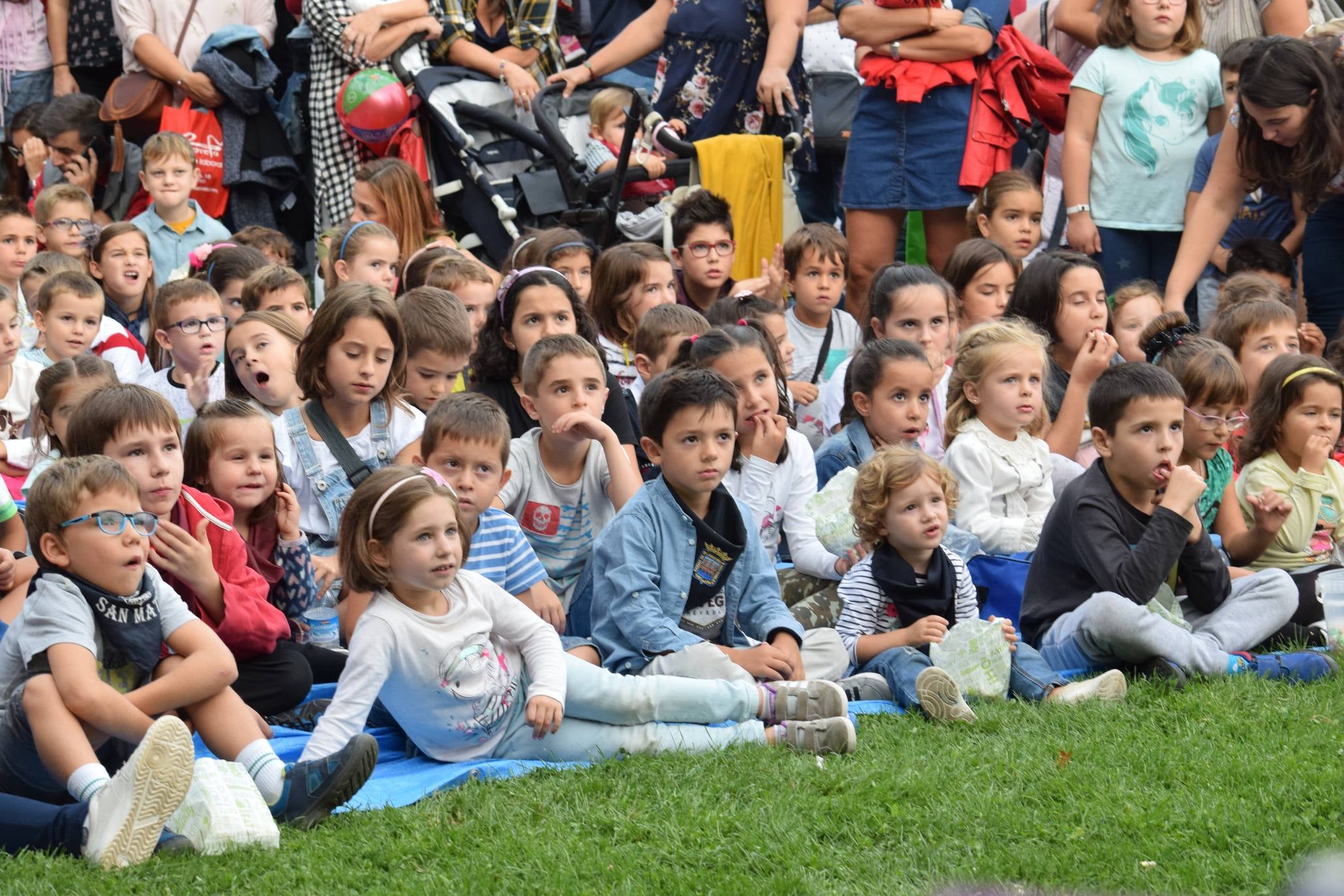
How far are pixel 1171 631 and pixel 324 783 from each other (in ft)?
8.17

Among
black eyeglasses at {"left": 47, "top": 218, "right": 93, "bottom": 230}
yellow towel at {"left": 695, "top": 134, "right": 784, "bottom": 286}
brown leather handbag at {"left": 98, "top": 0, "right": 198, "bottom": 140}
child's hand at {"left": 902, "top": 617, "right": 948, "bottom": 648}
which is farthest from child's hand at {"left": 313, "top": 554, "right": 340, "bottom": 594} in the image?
brown leather handbag at {"left": 98, "top": 0, "right": 198, "bottom": 140}

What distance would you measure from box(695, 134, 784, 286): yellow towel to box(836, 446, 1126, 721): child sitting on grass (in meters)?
3.27

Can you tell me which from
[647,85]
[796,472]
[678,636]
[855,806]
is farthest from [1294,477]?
[647,85]

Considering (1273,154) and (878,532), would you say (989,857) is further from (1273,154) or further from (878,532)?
(1273,154)

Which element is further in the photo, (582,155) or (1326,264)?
(582,155)

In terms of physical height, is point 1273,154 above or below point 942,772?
above

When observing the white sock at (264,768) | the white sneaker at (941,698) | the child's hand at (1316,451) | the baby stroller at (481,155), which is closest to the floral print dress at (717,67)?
the baby stroller at (481,155)

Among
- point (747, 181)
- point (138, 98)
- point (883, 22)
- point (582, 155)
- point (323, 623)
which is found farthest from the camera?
point (138, 98)

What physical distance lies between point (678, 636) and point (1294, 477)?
2.52 meters

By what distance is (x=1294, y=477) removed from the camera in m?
5.84

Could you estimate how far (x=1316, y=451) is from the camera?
19.1 ft

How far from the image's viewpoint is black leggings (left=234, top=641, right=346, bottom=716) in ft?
14.8

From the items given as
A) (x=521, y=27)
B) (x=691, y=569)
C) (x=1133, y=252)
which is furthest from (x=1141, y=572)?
(x=521, y=27)

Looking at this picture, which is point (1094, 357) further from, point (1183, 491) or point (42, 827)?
point (42, 827)
